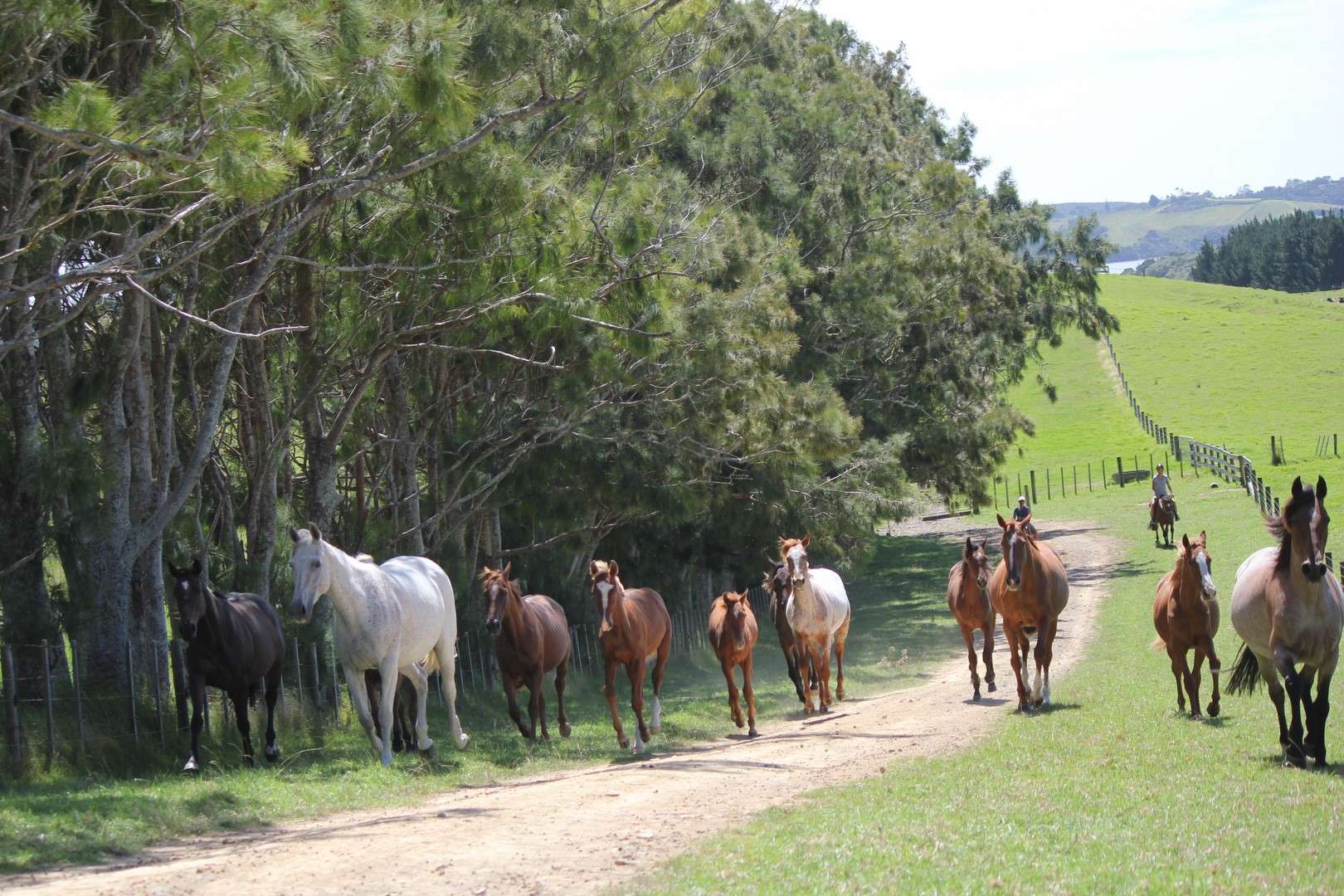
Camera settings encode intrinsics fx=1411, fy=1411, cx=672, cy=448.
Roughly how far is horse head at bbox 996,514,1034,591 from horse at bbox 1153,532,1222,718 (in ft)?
5.18

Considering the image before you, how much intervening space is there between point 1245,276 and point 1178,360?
70.2 meters

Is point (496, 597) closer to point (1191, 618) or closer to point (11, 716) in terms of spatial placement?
point (11, 716)

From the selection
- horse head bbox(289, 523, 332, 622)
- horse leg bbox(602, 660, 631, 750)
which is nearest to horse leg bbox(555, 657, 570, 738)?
horse leg bbox(602, 660, 631, 750)

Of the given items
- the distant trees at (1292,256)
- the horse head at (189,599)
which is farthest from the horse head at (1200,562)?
the distant trees at (1292,256)

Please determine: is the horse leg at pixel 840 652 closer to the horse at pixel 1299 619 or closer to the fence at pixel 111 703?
the fence at pixel 111 703

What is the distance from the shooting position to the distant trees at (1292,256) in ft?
476

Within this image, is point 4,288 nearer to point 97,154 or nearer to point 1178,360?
point 97,154

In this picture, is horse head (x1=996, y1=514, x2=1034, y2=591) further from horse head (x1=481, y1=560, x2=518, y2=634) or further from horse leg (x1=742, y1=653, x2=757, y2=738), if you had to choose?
horse head (x1=481, y1=560, x2=518, y2=634)

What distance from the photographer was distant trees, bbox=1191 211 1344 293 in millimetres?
145125

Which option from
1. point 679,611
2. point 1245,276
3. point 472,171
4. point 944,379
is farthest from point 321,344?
point 1245,276

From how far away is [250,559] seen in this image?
16.6 metres

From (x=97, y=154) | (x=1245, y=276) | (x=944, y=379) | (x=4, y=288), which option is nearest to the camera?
(x=97, y=154)

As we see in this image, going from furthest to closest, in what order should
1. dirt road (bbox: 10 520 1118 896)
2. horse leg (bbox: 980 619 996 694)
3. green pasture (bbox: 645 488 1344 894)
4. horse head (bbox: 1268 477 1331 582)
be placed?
horse leg (bbox: 980 619 996 694) → horse head (bbox: 1268 477 1331 582) → dirt road (bbox: 10 520 1118 896) → green pasture (bbox: 645 488 1344 894)

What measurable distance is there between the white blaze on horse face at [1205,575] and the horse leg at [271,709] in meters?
9.14
